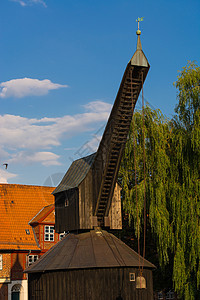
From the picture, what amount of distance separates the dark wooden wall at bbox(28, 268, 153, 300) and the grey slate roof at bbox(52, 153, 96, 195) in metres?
4.57

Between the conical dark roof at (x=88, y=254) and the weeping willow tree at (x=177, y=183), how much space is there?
1875mm

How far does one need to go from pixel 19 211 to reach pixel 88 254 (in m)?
16.7

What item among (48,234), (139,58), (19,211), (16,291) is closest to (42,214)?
(48,234)

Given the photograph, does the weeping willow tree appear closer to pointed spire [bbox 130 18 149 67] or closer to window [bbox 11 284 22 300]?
pointed spire [bbox 130 18 149 67]

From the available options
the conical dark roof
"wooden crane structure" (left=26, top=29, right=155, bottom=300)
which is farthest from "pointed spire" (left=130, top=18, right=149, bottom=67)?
the conical dark roof

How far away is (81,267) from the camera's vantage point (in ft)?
67.7

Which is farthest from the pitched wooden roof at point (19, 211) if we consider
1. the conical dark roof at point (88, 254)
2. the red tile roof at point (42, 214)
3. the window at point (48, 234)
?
the conical dark roof at point (88, 254)

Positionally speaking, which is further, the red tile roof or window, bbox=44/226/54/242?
window, bbox=44/226/54/242

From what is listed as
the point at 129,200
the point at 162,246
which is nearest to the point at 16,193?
the point at 129,200

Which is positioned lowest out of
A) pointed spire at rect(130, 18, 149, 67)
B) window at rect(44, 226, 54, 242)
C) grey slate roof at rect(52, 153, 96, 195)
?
window at rect(44, 226, 54, 242)

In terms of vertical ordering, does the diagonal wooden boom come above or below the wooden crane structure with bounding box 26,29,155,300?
above

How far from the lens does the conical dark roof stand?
21.0 meters

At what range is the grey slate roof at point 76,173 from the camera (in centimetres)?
2373

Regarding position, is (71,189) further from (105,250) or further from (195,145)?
(195,145)
